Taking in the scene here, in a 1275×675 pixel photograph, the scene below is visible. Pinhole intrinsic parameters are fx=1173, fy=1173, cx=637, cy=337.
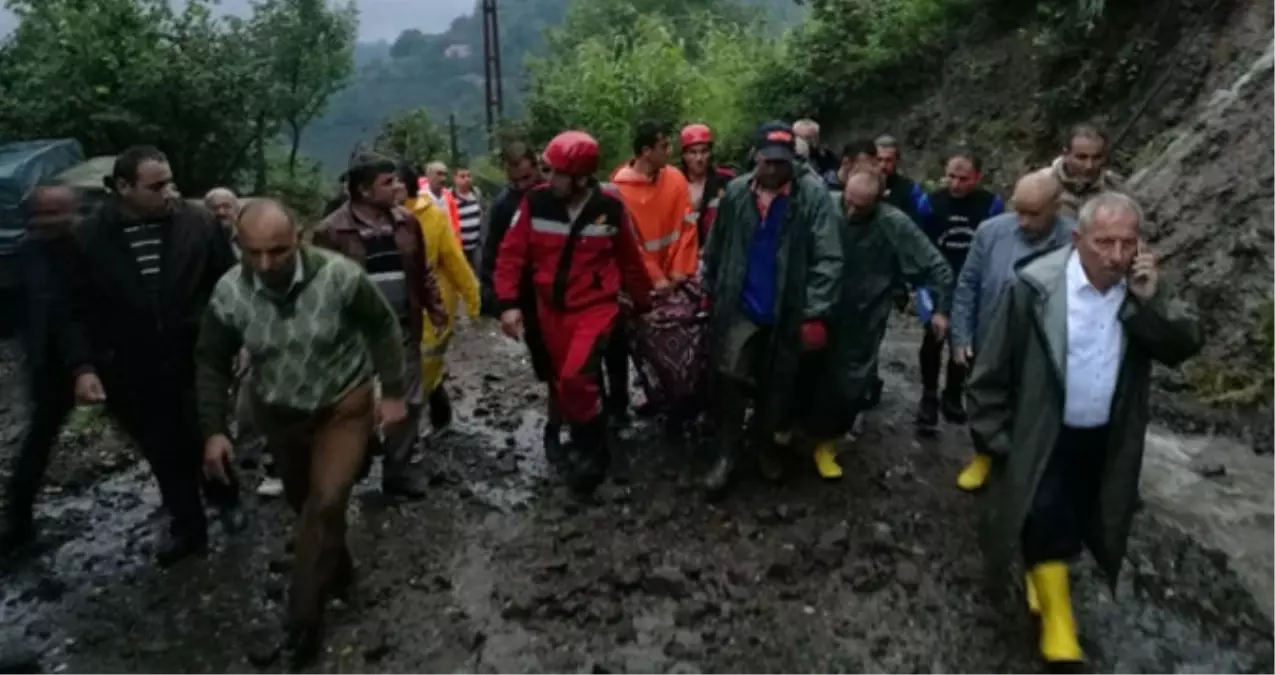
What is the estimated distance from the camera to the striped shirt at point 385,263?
6.17 meters

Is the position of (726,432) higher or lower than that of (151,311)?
lower

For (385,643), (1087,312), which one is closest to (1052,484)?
(1087,312)

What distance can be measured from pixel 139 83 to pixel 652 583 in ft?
54.1

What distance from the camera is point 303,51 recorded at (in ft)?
88.7

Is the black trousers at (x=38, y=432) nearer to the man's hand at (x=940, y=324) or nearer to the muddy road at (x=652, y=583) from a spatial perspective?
the muddy road at (x=652, y=583)

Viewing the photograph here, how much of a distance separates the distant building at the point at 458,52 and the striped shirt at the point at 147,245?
106365mm

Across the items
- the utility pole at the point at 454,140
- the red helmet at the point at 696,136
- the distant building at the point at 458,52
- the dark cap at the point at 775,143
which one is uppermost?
the dark cap at the point at 775,143

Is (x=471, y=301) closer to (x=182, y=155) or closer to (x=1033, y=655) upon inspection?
(x=1033, y=655)

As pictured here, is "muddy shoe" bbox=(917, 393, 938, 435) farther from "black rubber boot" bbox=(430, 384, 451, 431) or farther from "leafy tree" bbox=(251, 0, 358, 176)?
"leafy tree" bbox=(251, 0, 358, 176)

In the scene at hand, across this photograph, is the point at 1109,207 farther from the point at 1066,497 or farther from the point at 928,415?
the point at 928,415

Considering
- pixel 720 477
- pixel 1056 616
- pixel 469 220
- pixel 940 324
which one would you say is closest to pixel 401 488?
pixel 720 477

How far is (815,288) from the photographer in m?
5.89

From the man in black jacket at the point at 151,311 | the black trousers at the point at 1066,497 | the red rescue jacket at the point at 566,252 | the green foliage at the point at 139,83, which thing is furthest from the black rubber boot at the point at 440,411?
the green foliage at the point at 139,83

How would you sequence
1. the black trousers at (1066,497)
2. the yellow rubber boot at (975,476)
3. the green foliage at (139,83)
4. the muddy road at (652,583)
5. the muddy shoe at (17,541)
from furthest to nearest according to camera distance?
the green foliage at (139,83)
the yellow rubber boot at (975,476)
the muddy shoe at (17,541)
the muddy road at (652,583)
the black trousers at (1066,497)
